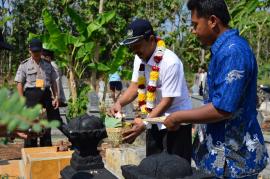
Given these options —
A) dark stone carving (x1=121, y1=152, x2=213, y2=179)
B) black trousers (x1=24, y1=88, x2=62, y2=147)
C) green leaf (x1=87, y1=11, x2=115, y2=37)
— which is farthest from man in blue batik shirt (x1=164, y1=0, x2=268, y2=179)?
green leaf (x1=87, y1=11, x2=115, y2=37)

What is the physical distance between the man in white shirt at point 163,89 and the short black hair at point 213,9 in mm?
Result: 959

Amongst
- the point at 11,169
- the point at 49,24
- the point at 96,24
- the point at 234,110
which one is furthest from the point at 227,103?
the point at 96,24

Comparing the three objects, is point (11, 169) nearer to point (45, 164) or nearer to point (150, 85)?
point (45, 164)

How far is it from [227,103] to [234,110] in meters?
0.06

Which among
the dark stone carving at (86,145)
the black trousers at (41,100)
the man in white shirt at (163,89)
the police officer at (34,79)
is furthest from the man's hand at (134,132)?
the police officer at (34,79)

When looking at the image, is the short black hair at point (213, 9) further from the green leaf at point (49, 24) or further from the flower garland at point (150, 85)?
the green leaf at point (49, 24)

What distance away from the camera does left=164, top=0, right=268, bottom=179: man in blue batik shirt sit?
6.93ft

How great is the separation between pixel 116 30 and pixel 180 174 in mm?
14837

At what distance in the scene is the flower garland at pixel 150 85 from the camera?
3277 millimetres

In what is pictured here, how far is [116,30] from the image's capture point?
54.9 ft

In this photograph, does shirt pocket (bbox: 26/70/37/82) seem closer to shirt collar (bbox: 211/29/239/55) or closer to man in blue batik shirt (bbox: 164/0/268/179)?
man in blue batik shirt (bbox: 164/0/268/179)

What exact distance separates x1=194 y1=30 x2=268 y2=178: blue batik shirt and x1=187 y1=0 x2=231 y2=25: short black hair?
→ 80 mm

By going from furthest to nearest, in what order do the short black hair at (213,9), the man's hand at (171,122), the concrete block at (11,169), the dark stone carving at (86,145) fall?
the concrete block at (11,169), the dark stone carving at (86,145), the man's hand at (171,122), the short black hair at (213,9)

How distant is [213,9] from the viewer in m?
2.23
